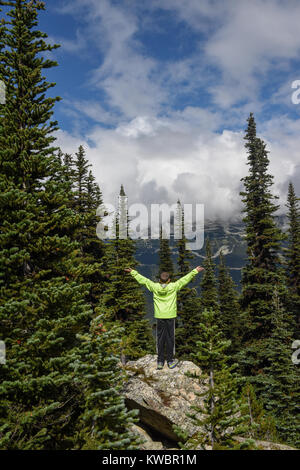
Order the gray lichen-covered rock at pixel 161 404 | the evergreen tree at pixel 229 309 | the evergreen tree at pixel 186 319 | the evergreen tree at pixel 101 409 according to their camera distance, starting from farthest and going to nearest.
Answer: the evergreen tree at pixel 229 309 < the evergreen tree at pixel 186 319 < the gray lichen-covered rock at pixel 161 404 < the evergreen tree at pixel 101 409

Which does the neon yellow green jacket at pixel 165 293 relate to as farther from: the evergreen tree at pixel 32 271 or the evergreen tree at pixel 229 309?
Answer: the evergreen tree at pixel 229 309

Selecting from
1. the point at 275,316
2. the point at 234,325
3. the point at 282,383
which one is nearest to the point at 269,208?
the point at 275,316

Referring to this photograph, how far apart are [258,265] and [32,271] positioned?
20.5 meters

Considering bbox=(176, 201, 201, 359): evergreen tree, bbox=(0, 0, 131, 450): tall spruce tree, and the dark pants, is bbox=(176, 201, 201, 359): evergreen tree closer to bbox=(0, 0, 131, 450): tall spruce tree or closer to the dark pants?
the dark pants

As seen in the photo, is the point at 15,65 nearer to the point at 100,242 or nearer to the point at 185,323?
the point at 100,242

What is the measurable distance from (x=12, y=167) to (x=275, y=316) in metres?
20.4

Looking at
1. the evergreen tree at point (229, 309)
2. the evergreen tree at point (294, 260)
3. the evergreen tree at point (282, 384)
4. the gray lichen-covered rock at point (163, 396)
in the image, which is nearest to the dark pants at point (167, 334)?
the gray lichen-covered rock at point (163, 396)

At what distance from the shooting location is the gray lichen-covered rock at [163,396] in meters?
7.18

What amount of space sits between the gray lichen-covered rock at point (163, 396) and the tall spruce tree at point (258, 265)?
15.2 metres

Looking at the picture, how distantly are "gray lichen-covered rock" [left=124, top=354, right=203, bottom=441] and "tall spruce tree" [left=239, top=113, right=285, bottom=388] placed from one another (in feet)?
50.0

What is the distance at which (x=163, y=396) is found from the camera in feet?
25.4

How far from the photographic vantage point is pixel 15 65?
9.46 m

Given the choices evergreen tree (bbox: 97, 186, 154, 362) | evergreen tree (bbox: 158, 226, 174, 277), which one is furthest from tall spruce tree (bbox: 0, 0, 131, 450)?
evergreen tree (bbox: 158, 226, 174, 277)

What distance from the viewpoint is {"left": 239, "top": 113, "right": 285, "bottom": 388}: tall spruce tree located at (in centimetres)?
2186
